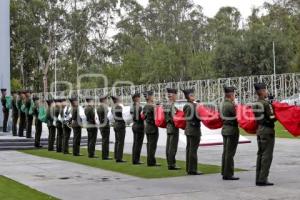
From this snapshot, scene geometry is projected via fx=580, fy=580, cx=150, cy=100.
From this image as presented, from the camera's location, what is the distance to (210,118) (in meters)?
11.0

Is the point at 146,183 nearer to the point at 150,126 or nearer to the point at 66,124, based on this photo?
the point at 150,126

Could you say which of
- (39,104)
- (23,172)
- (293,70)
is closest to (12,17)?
(293,70)

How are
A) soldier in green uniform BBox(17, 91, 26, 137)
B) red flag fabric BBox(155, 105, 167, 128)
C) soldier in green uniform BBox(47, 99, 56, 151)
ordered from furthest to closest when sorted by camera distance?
1. soldier in green uniform BBox(17, 91, 26, 137)
2. soldier in green uniform BBox(47, 99, 56, 151)
3. red flag fabric BBox(155, 105, 167, 128)

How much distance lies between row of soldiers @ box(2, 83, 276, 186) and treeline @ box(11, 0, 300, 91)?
33.2 metres

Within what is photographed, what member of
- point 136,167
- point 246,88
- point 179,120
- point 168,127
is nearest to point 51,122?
point 136,167

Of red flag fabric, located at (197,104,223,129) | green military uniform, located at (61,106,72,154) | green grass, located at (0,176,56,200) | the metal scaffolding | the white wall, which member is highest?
the white wall

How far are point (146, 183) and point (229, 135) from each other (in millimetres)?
1727

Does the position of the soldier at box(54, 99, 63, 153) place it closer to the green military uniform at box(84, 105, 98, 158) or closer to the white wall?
the green military uniform at box(84, 105, 98, 158)

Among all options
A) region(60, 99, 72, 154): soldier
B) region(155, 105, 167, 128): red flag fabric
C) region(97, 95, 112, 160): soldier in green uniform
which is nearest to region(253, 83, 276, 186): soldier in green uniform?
region(155, 105, 167, 128): red flag fabric

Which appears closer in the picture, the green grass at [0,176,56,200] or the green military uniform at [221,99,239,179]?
the green grass at [0,176,56,200]

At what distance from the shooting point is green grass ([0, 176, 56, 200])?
9141 mm

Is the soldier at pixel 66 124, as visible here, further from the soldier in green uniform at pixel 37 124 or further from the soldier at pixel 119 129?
the soldier at pixel 119 129

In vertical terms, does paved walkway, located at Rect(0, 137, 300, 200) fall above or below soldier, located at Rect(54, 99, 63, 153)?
below

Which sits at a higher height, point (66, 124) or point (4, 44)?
point (4, 44)
